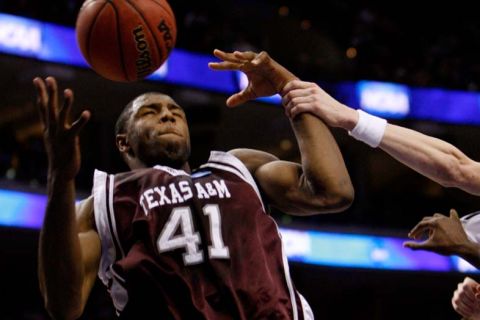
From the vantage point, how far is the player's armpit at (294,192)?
2.90m

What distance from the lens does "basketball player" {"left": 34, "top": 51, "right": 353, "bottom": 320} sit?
8.64 feet

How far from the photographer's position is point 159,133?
3.18m

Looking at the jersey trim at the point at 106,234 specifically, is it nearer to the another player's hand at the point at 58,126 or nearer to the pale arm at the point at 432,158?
the another player's hand at the point at 58,126

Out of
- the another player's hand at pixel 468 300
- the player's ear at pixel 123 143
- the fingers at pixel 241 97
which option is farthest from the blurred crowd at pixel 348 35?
the another player's hand at pixel 468 300

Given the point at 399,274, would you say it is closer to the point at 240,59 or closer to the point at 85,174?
the point at 85,174

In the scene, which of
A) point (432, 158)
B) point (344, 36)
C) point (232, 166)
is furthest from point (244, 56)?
point (344, 36)

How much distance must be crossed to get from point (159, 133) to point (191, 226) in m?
0.51

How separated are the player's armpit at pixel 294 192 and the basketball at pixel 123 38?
756 millimetres

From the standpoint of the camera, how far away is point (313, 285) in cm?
1343

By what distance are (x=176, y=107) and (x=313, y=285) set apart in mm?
10534

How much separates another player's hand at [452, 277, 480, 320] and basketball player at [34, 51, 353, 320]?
86cm

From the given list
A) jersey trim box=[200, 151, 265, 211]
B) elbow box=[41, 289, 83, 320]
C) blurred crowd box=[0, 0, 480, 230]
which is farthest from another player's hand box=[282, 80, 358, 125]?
blurred crowd box=[0, 0, 480, 230]

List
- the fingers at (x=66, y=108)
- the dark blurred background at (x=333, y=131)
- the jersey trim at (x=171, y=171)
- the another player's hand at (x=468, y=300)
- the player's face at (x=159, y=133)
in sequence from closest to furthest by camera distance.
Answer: the fingers at (x=66, y=108), the jersey trim at (x=171, y=171), the player's face at (x=159, y=133), the another player's hand at (x=468, y=300), the dark blurred background at (x=333, y=131)

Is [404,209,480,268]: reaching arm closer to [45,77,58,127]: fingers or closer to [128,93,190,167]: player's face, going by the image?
[128,93,190,167]: player's face
